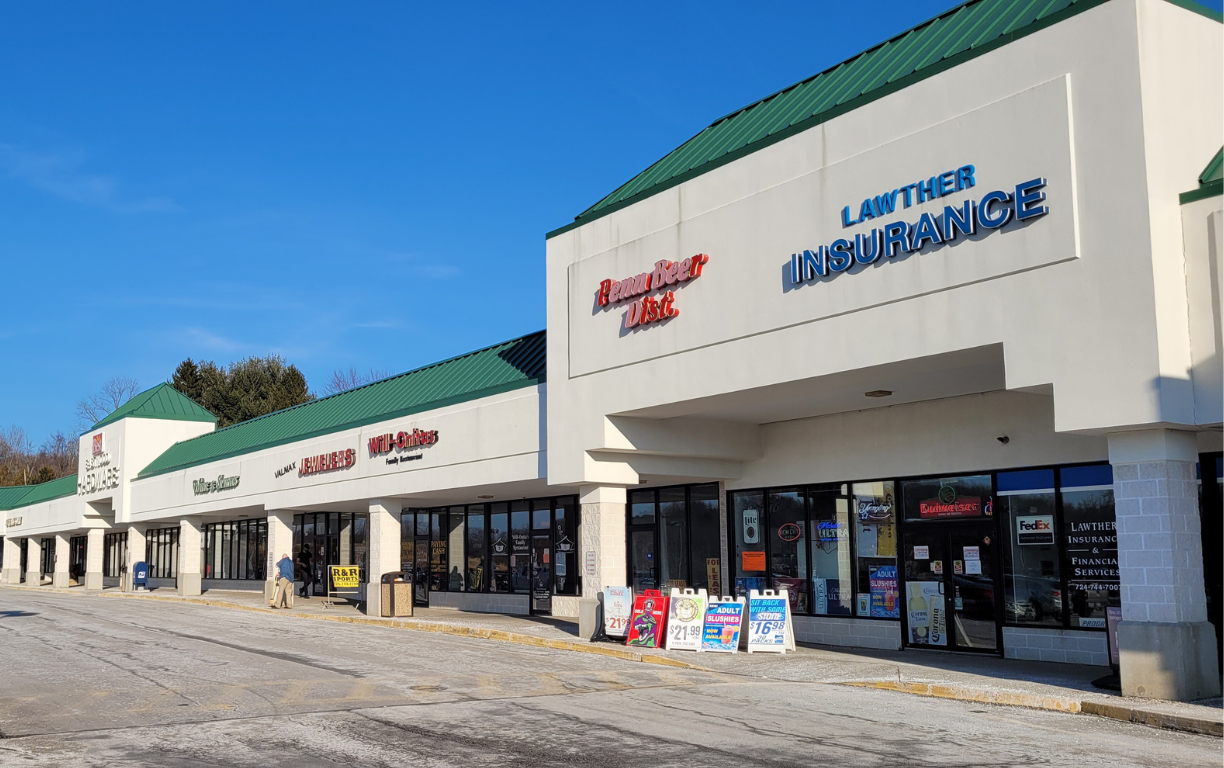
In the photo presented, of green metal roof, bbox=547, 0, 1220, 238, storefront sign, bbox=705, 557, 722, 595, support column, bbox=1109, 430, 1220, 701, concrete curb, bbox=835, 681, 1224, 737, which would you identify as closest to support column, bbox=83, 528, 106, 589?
storefront sign, bbox=705, 557, 722, 595

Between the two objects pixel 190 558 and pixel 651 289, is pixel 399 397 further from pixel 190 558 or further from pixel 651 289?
pixel 190 558

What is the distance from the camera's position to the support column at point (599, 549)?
21.0 m

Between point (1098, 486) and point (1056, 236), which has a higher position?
point (1056, 236)

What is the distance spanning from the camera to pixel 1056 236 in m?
13.1

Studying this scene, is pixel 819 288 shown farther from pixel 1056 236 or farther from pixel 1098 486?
pixel 1098 486

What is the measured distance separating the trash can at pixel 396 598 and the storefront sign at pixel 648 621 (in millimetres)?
9533

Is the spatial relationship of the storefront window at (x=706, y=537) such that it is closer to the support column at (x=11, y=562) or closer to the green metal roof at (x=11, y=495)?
the support column at (x=11, y=562)

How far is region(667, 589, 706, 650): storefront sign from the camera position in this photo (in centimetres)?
1909

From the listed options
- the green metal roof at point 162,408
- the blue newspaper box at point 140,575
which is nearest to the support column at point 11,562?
the green metal roof at point 162,408

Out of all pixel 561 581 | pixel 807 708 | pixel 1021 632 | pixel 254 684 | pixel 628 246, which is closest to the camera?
pixel 807 708

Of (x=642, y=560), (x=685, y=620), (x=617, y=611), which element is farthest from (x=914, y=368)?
(x=642, y=560)

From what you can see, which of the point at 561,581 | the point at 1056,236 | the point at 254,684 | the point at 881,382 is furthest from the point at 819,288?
the point at 561,581

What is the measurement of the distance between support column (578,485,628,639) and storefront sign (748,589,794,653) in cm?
326

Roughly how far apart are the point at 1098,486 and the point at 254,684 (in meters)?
12.6
